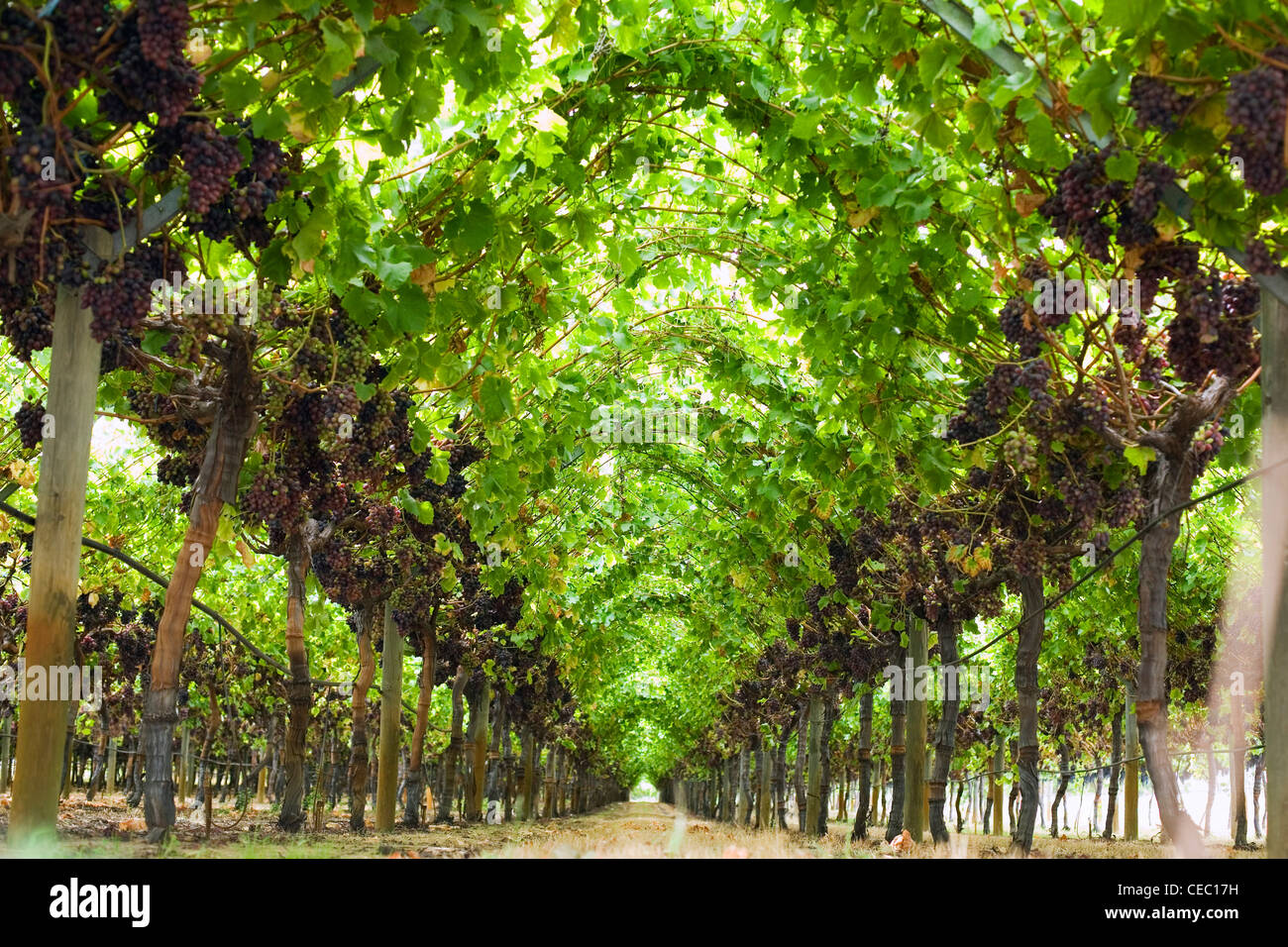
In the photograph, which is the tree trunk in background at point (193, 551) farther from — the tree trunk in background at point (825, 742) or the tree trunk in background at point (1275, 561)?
the tree trunk in background at point (825, 742)

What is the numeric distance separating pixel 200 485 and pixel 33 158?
310 centimetres

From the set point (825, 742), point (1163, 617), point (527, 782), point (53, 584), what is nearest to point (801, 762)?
point (825, 742)

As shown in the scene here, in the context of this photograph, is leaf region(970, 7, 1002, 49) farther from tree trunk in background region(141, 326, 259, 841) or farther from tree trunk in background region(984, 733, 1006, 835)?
tree trunk in background region(984, 733, 1006, 835)

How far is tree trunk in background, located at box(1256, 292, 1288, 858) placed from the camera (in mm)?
4910

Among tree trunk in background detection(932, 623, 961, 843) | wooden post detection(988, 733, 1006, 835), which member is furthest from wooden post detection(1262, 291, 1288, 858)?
wooden post detection(988, 733, 1006, 835)

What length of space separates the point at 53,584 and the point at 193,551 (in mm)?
1754

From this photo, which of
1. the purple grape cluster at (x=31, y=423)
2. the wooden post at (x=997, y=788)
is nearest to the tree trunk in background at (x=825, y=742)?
the wooden post at (x=997, y=788)

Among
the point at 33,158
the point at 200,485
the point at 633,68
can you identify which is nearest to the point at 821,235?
the point at 633,68

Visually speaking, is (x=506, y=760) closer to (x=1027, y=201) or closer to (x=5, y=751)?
(x=5, y=751)

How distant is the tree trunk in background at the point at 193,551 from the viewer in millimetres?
6488

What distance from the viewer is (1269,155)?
3.90 m

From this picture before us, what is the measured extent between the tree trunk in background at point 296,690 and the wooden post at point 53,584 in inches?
223

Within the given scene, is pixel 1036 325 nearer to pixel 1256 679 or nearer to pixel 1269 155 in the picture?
pixel 1269 155

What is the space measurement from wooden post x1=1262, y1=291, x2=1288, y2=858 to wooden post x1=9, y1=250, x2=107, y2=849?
17.5 feet
